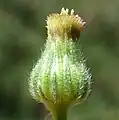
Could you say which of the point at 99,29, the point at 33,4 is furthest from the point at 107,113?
the point at 33,4

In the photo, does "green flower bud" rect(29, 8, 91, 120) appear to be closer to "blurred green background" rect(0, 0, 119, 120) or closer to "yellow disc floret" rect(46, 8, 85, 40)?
"yellow disc floret" rect(46, 8, 85, 40)

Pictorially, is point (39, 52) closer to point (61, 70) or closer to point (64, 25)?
point (64, 25)

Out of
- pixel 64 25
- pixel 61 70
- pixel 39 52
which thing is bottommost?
pixel 61 70

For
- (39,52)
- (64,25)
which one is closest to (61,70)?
(64,25)

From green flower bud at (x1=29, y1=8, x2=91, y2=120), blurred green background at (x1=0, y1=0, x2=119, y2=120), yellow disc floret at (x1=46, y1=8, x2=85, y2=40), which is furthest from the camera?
blurred green background at (x1=0, y1=0, x2=119, y2=120)

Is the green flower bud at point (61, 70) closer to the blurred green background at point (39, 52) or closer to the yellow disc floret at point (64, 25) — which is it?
the yellow disc floret at point (64, 25)

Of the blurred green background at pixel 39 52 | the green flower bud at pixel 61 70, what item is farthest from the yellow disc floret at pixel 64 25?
the blurred green background at pixel 39 52

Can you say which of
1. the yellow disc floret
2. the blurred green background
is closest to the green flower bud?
the yellow disc floret
